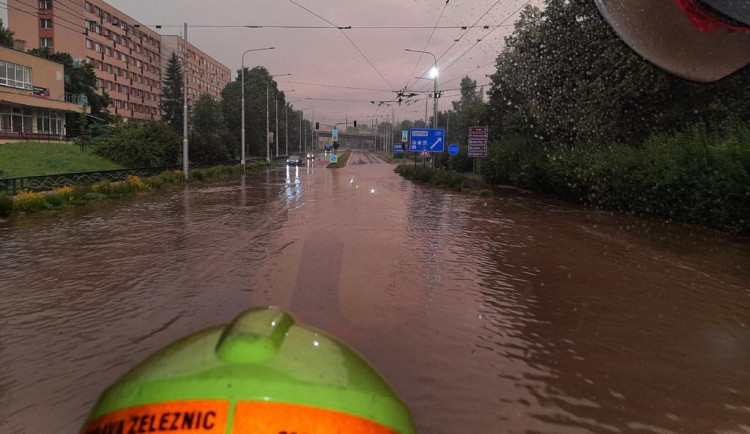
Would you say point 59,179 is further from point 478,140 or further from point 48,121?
point 48,121

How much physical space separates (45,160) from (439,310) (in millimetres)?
30487

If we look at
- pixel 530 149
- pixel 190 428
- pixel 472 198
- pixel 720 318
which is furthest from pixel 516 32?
pixel 190 428

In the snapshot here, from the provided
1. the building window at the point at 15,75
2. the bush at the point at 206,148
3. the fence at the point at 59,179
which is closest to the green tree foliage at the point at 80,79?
the building window at the point at 15,75

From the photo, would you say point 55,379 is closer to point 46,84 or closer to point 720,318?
point 720,318

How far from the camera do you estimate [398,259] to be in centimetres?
930

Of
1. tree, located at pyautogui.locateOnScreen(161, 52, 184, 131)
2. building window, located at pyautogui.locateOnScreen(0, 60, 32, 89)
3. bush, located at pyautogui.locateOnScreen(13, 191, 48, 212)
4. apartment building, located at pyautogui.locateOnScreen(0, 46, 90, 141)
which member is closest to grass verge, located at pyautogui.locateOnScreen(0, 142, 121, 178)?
apartment building, located at pyautogui.locateOnScreen(0, 46, 90, 141)

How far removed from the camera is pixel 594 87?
19484 mm

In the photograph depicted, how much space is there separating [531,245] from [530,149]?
17216 millimetres

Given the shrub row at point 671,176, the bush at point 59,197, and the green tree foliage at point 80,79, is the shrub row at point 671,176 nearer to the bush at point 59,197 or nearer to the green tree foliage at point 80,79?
the bush at point 59,197

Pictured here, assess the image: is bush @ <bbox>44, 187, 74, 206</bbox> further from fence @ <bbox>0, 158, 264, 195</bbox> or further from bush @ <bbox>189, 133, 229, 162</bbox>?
bush @ <bbox>189, 133, 229, 162</bbox>

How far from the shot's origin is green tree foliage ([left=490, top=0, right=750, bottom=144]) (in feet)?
58.3

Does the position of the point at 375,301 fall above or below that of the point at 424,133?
below

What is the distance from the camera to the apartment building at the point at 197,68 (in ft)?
316

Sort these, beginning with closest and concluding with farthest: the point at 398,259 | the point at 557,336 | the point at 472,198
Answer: the point at 557,336 → the point at 398,259 → the point at 472,198
